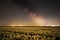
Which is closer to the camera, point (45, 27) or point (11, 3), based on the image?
point (45, 27)

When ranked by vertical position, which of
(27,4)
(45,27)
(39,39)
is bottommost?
(39,39)

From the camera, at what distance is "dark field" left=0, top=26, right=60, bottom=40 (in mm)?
1513

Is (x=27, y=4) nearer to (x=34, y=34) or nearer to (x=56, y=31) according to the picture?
(x=34, y=34)

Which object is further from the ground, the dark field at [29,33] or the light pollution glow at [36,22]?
the light pollution glow at [36,22]

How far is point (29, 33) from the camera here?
5.11ft

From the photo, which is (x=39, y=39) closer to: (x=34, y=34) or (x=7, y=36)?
(x=34, y=34)

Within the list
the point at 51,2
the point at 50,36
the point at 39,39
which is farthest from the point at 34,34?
the point at 51,2

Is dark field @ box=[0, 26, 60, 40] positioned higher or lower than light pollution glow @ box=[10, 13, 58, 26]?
lower

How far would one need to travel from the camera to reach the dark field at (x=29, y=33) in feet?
4.97

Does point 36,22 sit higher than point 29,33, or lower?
higher

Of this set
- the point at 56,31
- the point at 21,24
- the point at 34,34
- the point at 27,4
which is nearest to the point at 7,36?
the point at 21,24

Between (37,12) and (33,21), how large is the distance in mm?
123

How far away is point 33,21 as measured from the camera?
160cm

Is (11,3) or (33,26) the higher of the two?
(11,3)
